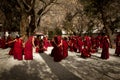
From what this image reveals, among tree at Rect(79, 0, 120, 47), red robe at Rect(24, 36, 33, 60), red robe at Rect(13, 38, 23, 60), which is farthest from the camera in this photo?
tree at Rect(79, 0, 120, 47)

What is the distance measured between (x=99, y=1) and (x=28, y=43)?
14754mm

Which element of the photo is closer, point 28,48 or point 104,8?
point 28,48

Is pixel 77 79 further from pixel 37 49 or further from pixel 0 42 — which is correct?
pixel 0 42

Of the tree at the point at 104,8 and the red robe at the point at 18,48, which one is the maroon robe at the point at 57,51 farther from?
the tree at the point at 104,8

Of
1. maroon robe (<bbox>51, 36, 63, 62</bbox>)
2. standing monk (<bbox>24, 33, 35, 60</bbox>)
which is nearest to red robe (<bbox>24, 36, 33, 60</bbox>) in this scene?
standing monk (<bbox>24, 33, 35, 60</bbox>)

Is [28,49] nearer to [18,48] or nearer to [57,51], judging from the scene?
[18,48]

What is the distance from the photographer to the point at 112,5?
105 feet

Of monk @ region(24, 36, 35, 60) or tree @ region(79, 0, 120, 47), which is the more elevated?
tree @ region(79, 0, 120, 47)

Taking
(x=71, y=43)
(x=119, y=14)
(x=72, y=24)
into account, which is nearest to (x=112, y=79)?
(x=71, y=43)

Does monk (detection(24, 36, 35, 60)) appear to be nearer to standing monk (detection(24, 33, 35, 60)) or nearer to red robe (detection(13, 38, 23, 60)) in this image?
standing monk (detection(24, 33, 35, 60))

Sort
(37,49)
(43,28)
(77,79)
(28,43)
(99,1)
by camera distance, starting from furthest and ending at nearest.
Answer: (43,28) < (99,1) < (37,49) < (28,43) < (77,79)

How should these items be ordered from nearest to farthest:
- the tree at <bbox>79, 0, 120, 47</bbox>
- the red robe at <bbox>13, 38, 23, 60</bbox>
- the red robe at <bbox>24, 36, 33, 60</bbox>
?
the red robe at <bbox>24, 36, 33, 60</bbox> < the red robe at <bbox>13, 38, 23, 60</bbox> < the tree at <bbox>79, 0, 120, 47</bbox>

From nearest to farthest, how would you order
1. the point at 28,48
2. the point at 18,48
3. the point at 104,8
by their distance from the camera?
the point at 28,48, the point at 18,48, the point at 104,8

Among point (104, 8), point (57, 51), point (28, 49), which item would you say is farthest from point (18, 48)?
point (104, 8)
